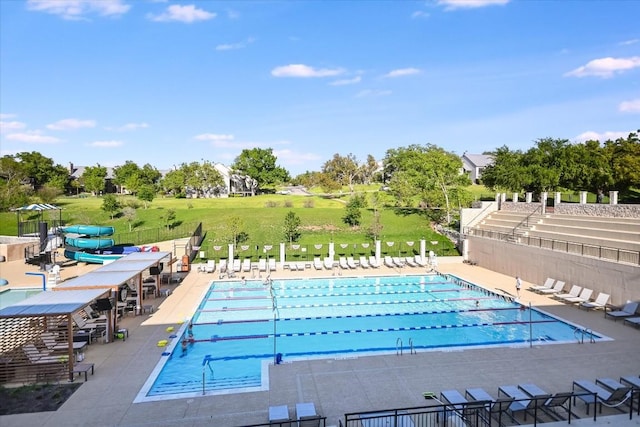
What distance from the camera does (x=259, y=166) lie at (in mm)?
70625

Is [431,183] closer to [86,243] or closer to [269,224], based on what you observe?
[269,224]

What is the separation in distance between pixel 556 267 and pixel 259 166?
55127 mm

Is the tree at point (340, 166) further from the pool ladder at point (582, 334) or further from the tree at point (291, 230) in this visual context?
the pool ladder at point (582, 334)

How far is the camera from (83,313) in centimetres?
1438

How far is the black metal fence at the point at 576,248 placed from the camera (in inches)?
684

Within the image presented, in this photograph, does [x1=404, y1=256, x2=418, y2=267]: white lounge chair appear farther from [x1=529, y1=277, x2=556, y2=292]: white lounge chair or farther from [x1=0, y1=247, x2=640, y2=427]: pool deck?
[x1=0, y1=247, x2=640, y2=427]: pool deck

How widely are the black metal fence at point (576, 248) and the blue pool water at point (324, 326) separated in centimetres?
429

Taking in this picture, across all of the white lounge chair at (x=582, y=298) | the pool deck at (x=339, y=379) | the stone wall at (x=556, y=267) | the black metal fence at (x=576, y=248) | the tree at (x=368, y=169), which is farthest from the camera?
the tree at (x=368, y=169)

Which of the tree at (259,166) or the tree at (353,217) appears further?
the tree at (259,166)

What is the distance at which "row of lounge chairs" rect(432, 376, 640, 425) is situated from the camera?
837cm

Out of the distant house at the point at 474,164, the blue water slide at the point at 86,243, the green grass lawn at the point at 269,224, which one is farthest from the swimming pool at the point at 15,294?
the distant house at the point at 474,164

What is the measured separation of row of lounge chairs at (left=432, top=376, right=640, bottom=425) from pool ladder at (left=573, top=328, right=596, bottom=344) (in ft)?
12.8

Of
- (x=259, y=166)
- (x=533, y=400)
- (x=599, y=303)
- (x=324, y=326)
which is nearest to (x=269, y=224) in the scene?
(x=324, y=326)

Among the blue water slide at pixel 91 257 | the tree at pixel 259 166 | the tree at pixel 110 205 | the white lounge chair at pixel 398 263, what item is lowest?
the white lounge chair at pixel 398 263
